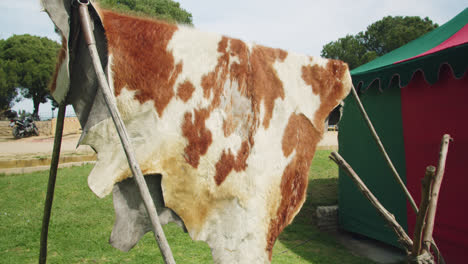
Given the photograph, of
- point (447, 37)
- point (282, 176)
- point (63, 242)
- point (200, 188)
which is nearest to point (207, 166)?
point (200, 188)

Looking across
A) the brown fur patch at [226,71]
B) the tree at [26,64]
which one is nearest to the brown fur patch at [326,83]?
the brown fur patch at [226,71]

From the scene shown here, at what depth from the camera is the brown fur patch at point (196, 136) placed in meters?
1.26

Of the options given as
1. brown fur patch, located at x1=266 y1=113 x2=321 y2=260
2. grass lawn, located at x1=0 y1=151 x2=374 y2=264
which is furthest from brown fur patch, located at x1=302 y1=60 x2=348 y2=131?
grass lawn, located at x1=0 y1=151 x2=374 y2=264

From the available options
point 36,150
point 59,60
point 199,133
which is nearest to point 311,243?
point 199,133

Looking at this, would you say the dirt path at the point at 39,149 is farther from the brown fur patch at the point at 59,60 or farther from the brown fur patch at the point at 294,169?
the brown fur patch at the point at 59,60

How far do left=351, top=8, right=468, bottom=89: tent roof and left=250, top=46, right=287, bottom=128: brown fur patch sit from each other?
259cm

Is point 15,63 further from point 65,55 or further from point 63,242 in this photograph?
point 65,55

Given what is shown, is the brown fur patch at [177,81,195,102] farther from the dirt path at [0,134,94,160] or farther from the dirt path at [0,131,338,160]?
the dirt path at [0,134,94,160]

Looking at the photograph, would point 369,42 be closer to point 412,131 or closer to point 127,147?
point 412,131

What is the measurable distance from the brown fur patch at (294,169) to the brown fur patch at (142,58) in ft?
1.94

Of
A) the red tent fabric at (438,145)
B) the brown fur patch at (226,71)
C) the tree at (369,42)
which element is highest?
the tree at (369,42)

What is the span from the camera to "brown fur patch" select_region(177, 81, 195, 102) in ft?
4.16

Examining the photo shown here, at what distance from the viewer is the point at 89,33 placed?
1030mm

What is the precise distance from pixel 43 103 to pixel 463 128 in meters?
32.0
